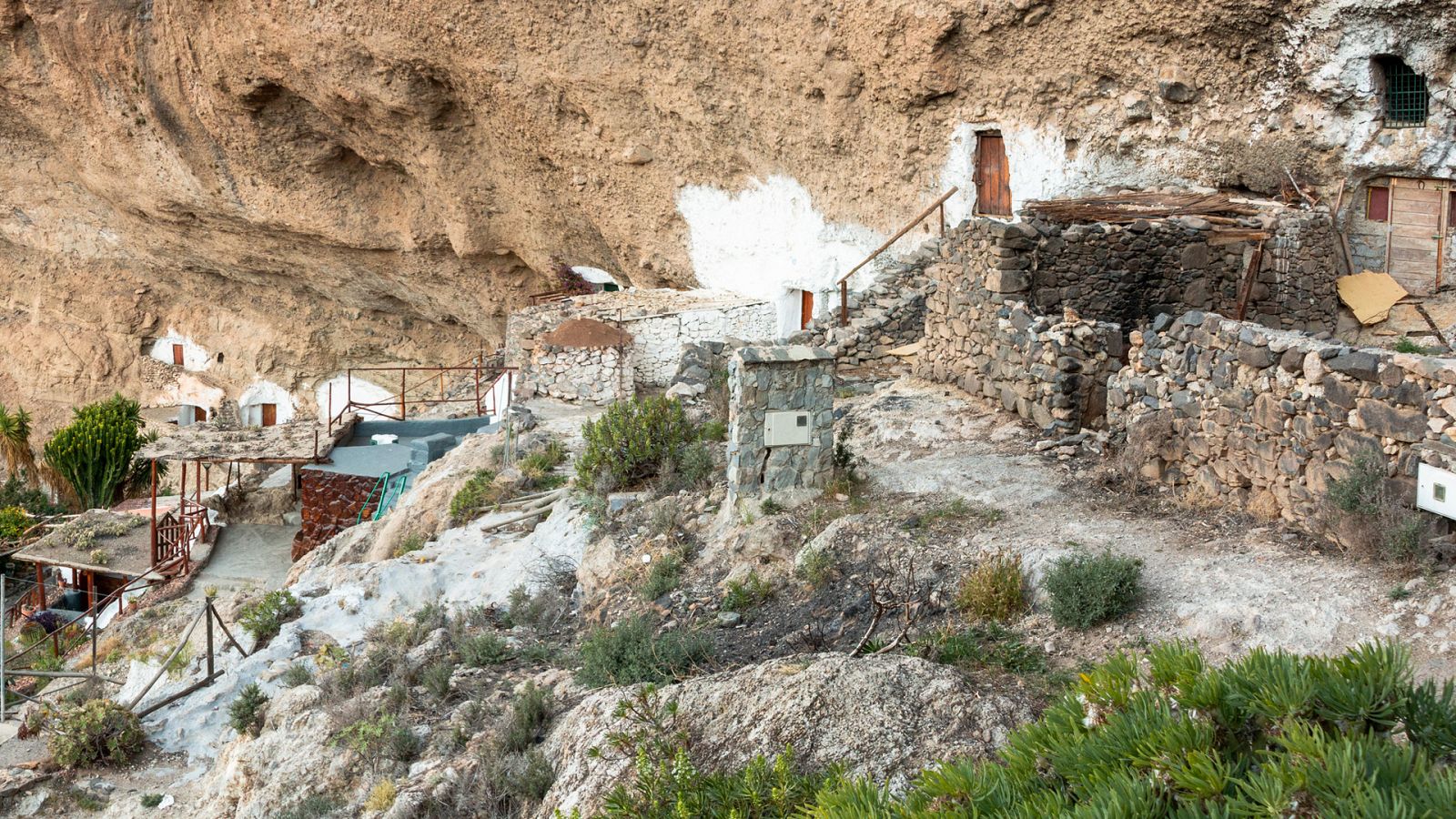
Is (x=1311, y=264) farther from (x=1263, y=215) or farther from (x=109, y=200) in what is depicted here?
(x=109, y=200)

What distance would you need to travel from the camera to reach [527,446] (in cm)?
1309

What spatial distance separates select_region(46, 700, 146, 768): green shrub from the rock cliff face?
11667 millimetres

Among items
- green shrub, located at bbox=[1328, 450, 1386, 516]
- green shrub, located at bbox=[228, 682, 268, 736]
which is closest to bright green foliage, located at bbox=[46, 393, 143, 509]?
green shrub, located at bbox=[228, 682, 268, 736]

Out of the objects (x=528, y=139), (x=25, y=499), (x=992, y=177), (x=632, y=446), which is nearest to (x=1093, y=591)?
(x=632, y=446)

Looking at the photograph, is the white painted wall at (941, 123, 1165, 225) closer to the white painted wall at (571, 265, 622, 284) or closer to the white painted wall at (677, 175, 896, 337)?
the white painted wall at (677, 175, 896, 337)

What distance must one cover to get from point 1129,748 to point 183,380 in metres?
30.1

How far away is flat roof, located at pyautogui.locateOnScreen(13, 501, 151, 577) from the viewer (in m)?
16.5

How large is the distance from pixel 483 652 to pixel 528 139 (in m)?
14.6

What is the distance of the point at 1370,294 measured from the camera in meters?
12.7

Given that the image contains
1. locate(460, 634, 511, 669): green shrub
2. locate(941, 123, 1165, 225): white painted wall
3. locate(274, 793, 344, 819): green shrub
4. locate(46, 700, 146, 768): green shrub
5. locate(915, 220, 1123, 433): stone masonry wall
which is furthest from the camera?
locate(941, 123, 1165, 225): white painted wall

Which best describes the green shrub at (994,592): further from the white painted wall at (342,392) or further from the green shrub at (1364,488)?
the white painted wall at (342,392)

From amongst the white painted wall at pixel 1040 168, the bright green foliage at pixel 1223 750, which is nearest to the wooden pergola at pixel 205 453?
the white painted wall at pixel 1040 168

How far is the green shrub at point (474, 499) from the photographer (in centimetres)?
1167

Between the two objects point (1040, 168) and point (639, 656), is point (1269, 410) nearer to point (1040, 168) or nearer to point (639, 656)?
point (639, 656)
